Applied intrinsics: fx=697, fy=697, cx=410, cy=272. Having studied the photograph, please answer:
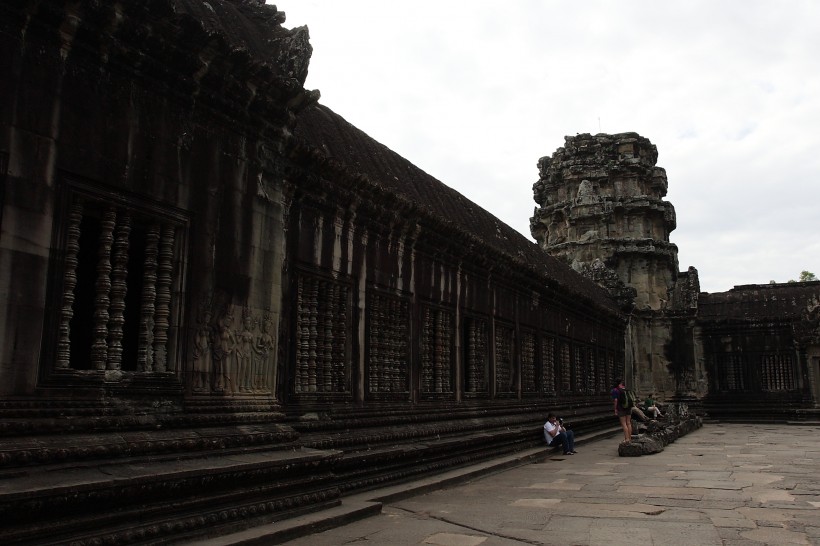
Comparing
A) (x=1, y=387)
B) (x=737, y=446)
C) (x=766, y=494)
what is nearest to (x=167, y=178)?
(x=1, y=387)

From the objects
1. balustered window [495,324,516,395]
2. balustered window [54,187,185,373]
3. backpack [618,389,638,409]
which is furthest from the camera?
backpack [618,389,638,409]

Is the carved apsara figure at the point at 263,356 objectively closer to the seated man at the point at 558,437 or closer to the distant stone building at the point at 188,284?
the distant stone building at the point at 188,284

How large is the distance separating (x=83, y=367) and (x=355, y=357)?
10.9 ft

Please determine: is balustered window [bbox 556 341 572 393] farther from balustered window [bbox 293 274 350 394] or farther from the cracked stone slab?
the cracked stone slab

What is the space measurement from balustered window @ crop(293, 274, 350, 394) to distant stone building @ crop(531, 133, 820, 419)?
1836 cm

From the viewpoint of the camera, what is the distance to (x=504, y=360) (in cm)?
1332

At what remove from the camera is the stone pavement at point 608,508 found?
550 cm

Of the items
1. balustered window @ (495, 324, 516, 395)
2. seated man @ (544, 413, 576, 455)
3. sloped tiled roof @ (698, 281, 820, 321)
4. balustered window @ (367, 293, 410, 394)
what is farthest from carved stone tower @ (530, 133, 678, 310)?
balustered window @ (367, 293, 410, 394)

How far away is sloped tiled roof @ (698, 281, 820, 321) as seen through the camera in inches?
1082

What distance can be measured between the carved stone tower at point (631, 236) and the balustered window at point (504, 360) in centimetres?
1316

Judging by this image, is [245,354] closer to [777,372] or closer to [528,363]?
[528,363]

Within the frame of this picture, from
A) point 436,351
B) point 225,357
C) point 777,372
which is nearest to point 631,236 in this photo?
point 777,372

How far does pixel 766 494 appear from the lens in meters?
7.88

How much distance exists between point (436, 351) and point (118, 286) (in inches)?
239
